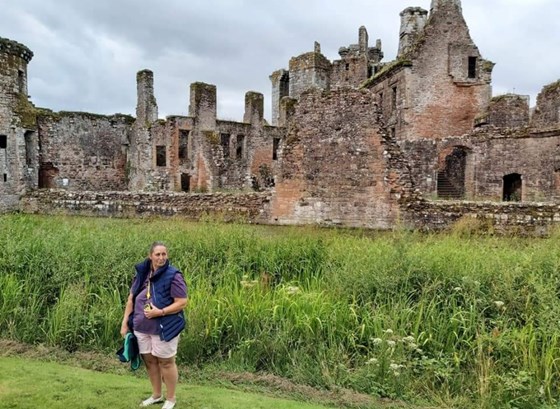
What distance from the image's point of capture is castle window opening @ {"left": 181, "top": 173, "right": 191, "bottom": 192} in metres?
32.3

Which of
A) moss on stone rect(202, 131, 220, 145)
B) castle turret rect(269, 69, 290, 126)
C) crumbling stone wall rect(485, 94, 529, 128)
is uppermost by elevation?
castle turret rect(269, 69, 290, 126)

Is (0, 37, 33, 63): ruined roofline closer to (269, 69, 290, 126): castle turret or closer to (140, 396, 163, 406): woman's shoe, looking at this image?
(269, 69, 290, 126): castle turret

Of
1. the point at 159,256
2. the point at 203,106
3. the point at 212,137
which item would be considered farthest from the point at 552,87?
the point at 159,256

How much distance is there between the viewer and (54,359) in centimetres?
632

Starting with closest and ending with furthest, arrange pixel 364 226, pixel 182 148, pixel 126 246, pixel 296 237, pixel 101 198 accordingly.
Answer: pixel 126 246 → pixel 296 237 → pixel 364 226 → pixel 101 198 → pixel 182 148

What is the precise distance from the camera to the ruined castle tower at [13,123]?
22969 millimetres

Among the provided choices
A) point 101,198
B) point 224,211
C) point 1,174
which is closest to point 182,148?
point 1,174

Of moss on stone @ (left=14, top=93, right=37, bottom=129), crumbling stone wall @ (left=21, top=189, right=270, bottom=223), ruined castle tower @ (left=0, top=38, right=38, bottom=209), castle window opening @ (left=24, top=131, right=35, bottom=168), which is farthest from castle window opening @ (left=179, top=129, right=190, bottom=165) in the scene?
crumbling stone wall @ (left=21, top=189, right=270, bottom=223)

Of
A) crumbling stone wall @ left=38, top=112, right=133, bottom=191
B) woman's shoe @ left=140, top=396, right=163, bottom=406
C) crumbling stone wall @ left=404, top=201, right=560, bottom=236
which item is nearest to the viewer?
woman's shoe @ left=140, top=396, right=163, bottom=406

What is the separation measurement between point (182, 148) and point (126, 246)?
80.8ft

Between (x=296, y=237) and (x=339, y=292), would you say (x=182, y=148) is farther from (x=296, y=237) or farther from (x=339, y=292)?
(x=339, y=292)

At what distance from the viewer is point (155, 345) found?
480 centimetres

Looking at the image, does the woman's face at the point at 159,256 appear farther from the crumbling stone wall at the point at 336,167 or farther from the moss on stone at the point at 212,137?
the moss on stone at the point at 212,137

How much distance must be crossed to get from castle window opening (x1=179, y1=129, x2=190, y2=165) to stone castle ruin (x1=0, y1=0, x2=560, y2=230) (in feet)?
0.57
